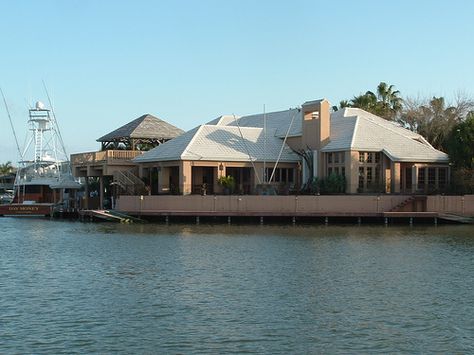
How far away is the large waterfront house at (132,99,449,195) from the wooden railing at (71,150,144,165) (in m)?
2.26

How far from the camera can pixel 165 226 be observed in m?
48.3

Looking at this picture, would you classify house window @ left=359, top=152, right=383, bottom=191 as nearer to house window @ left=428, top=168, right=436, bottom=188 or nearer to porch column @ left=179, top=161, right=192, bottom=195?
house window @ left=428, top=168, right=436, bottom=188

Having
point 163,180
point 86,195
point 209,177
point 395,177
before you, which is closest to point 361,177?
point 395,177

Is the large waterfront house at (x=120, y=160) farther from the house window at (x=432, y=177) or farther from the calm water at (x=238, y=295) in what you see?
the house window at (x=432, y=177)

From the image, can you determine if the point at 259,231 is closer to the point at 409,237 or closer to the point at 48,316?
the point at 409,237

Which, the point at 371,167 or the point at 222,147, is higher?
the point at 222,147

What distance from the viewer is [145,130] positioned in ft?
225

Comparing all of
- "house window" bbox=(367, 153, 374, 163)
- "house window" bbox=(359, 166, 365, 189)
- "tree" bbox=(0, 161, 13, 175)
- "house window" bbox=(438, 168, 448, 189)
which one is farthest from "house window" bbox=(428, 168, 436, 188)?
"tree" bbox=(0, 161, 13, 175)

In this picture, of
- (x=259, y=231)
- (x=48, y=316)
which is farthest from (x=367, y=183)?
(x=48, y=316)

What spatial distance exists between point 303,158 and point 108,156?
642 inches

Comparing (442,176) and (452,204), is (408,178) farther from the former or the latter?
(452,204)

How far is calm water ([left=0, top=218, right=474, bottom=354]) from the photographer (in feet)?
54.2

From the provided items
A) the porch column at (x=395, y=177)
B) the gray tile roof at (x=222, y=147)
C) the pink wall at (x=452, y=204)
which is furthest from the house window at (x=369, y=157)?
the pink wall at (x=452, y=204)

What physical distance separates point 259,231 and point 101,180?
22.4 metres
